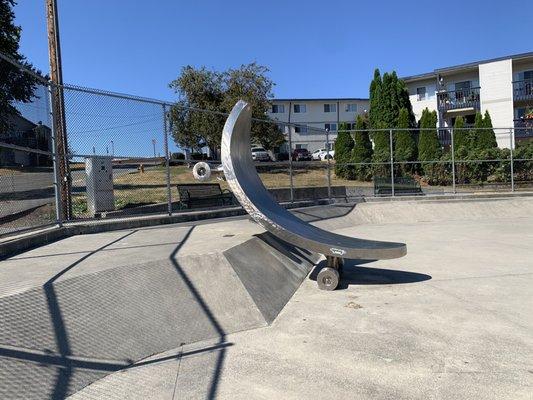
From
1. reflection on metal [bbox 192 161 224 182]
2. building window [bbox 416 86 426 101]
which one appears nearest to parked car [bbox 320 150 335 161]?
reflection on metal [bbox 192 161 224 182]

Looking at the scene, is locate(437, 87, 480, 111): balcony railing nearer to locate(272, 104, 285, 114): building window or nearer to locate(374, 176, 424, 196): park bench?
locate(272, 104, 285, 114): building window

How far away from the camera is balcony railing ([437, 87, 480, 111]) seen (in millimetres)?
43484

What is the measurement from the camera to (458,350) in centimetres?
421

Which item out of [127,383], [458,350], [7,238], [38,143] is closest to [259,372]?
[127,383]

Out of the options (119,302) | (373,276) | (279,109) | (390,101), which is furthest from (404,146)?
(279,109)

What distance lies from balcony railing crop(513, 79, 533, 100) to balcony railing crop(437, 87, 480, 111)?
3074 millimetres

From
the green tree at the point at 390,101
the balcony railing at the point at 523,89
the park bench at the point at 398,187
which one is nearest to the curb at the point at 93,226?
the park bench at the point at 398,187

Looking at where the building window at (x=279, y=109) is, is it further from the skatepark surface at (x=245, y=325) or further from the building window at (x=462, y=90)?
the skatepark surface at (x=245, y=325)

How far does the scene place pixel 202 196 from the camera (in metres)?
12.8

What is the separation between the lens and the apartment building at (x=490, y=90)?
41.1 m

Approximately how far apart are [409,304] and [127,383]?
3.41 meters

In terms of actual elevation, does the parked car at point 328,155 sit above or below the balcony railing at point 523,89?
below

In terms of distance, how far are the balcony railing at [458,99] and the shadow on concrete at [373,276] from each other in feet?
132

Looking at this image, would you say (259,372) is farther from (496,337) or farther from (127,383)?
(496,337)
